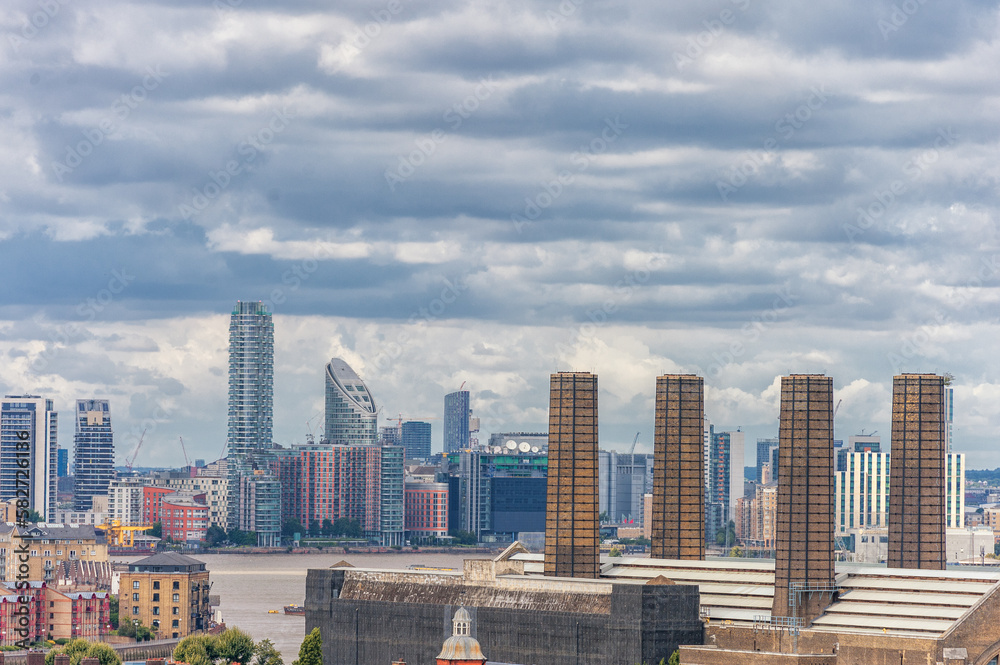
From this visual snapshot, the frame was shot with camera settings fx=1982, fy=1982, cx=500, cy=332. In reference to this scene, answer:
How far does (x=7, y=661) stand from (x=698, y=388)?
201 ft

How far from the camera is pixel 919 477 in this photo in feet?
486

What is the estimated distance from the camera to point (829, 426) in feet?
456

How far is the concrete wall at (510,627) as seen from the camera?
422ft

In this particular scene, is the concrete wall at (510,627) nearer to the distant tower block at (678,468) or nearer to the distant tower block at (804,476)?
the distant tower block at (804,476)

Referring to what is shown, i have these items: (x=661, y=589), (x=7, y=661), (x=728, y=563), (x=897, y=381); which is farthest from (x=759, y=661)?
(x=7, y=661)

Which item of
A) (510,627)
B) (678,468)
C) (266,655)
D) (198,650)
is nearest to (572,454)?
(678,468)

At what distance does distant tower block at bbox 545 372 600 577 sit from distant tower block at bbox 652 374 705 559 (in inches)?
304

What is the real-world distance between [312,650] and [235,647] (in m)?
29.1

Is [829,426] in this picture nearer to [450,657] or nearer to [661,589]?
[661,589]

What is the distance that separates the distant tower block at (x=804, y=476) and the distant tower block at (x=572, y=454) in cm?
2070

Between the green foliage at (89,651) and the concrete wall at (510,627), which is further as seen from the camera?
the green foliage at (89,651)

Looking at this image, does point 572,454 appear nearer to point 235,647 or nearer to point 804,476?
point 804,476

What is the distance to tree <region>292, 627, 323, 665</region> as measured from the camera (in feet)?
470

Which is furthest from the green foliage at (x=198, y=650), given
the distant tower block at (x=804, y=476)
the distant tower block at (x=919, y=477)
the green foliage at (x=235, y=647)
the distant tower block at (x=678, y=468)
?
the distant tower block at (x=919, y=477)
